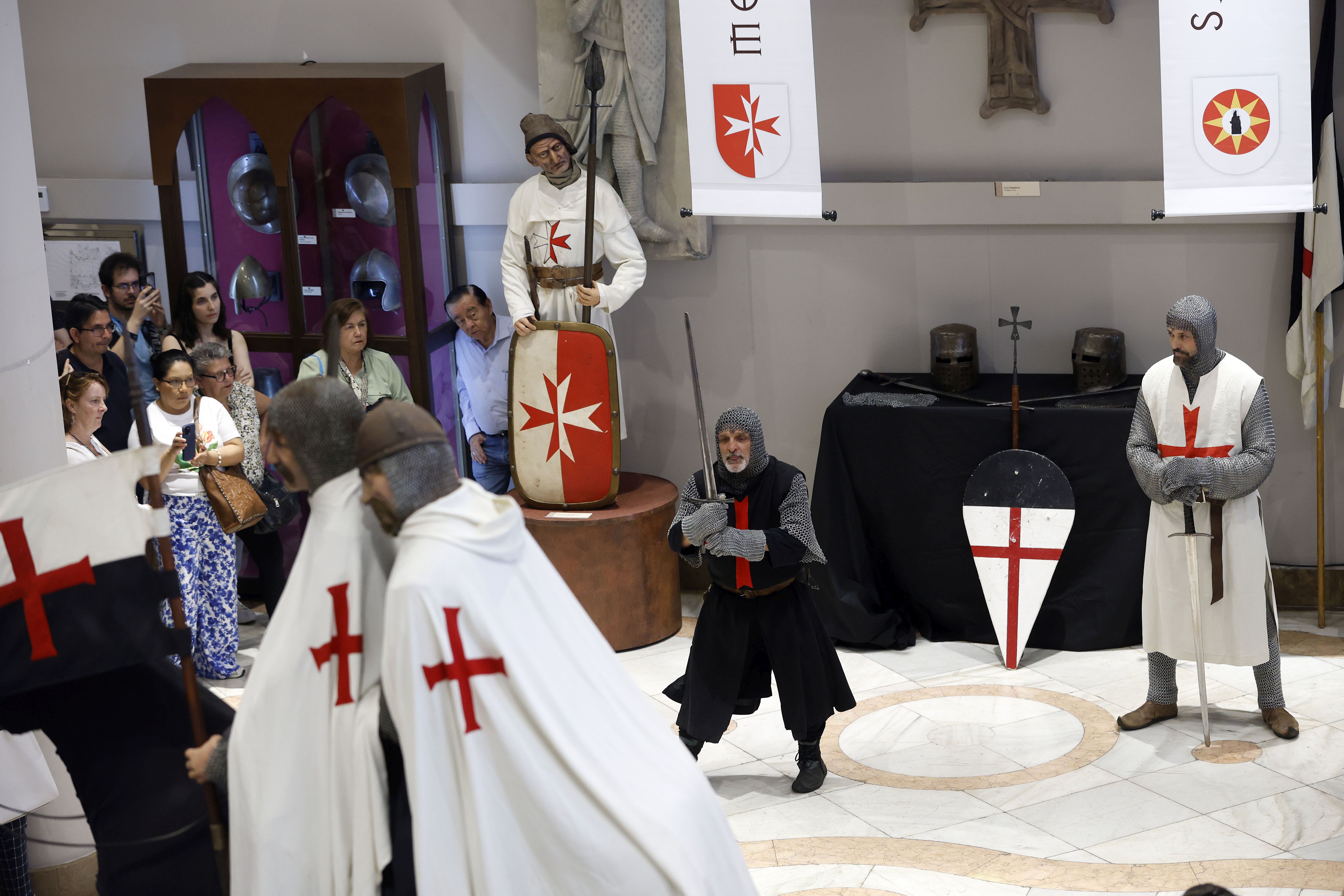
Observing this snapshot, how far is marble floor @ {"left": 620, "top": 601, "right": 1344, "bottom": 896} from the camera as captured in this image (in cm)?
425

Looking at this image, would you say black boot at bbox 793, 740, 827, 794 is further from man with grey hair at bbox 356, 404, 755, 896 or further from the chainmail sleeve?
man with grey hair at bbox 356, 404, 755, 896

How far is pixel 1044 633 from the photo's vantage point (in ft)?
20.5

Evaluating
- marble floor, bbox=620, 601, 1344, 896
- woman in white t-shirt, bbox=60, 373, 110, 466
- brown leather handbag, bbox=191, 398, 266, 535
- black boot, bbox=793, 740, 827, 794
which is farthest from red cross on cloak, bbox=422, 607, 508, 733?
brown leather handbag, bbox=191, 398, 266, 535

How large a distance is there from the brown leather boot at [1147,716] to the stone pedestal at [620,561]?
211cm

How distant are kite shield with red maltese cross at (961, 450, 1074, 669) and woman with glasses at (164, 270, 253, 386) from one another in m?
3.27

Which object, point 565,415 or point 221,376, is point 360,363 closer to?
point 221,376

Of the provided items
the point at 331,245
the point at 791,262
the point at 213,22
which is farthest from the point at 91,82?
the point at 791,262

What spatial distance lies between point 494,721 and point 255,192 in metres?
5.05

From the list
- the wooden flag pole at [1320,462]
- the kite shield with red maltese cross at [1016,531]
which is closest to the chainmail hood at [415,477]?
the kite shield with red maltese cross at [1016,531]

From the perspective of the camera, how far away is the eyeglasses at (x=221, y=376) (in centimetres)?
604

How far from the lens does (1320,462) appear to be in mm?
5992

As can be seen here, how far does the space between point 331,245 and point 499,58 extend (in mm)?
1222

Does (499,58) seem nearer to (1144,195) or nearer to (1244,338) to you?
(1144,195)

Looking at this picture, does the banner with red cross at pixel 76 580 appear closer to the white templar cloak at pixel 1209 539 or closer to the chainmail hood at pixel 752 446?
the chainmail hood at pixel 752 446
